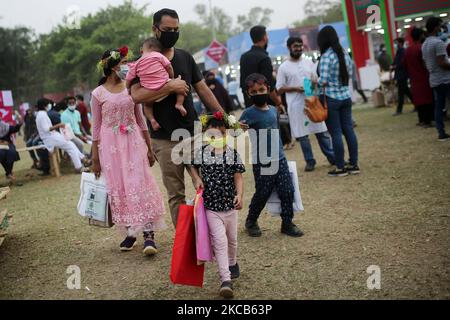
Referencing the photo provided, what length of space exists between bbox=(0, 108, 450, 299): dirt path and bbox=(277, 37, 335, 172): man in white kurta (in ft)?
1.63

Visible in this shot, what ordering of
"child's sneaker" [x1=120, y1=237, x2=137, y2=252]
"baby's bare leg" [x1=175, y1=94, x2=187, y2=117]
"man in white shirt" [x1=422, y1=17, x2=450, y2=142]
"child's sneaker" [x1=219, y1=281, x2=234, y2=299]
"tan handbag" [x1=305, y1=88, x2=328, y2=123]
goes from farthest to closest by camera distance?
"man in white shirt" [x1=422, y1=17, x2=450, y2=142] < "tan handbag" [x1=305, y1=88, x2=328, y2=123] < "child's sneaker" [x1=120, y1=237, x2=137, y2=252] < "baby's bare leg" [x1=175, y1=94, x2=187, y2=117] < "child's sneaker" [x1=219, y1=281, x2=234, y2=299]

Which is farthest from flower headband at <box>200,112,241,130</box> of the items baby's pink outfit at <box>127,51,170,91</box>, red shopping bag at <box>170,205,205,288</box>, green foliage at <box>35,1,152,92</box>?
green foliage at <box>35,1,152,92</box>

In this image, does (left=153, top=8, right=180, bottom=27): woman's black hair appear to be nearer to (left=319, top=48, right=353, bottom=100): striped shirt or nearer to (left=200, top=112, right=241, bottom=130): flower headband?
(left=200, top=112, right=241, bottom=130): flower headband

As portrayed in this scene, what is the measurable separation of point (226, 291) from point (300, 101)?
4886 millimetres

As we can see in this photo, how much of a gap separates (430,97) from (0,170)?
1145cm

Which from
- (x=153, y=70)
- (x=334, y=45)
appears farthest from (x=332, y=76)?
(x=153, y=70)

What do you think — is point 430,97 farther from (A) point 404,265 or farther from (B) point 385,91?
(A) point 404,265

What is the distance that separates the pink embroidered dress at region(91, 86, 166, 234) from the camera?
15.5 ft

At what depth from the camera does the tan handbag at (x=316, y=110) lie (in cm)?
703

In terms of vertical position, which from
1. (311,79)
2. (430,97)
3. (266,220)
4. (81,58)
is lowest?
(266,220)

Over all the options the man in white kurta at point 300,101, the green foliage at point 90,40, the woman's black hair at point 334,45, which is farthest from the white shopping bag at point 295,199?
the green foliage at point 90,40

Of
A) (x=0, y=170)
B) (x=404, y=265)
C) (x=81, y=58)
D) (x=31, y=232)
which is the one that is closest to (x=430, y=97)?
(x=404, y=265)

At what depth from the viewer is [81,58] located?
134 feet

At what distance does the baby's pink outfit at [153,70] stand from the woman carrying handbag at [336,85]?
3.33 metres
